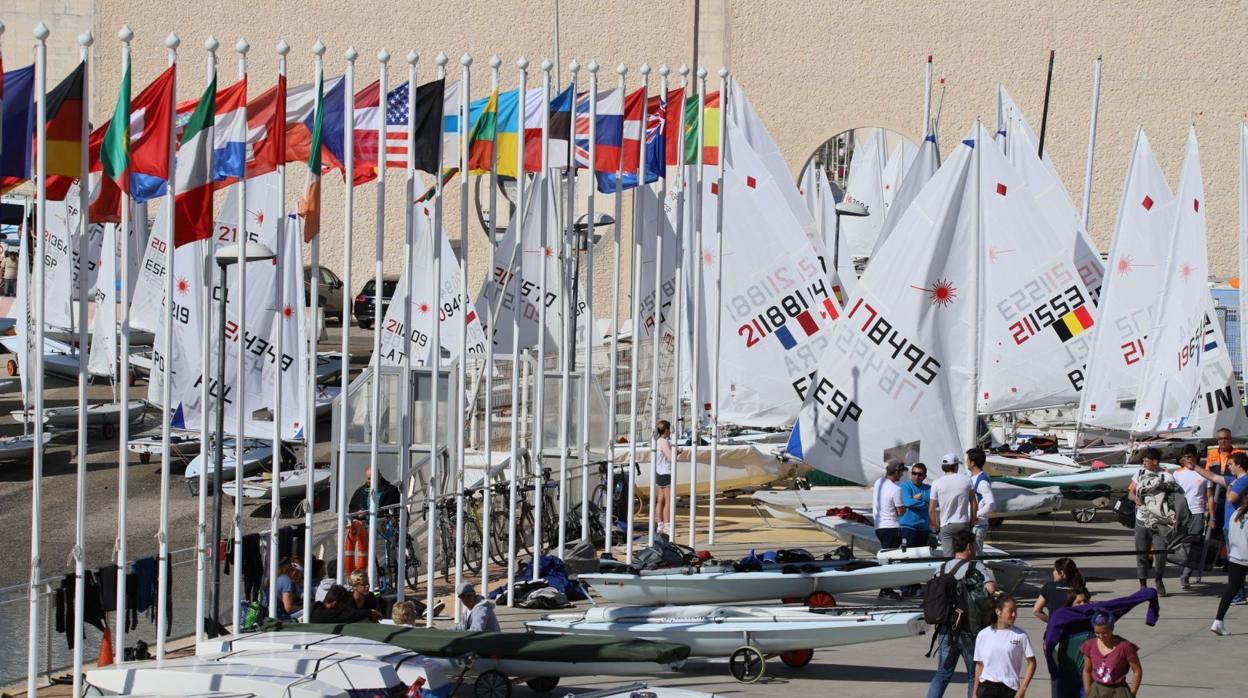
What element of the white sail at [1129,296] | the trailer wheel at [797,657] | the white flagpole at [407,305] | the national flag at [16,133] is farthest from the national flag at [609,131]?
the white sail at [1129,296]

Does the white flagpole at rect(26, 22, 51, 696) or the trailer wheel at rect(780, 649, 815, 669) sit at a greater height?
the white flagpole at rect(26, 22, 51, 696)

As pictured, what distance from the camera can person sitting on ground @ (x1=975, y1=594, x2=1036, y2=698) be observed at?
38.3 feet

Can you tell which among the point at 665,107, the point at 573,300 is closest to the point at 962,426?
the point at 665,107

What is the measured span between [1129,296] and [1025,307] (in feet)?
11.4

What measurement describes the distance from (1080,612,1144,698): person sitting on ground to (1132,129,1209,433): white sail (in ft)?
46.1

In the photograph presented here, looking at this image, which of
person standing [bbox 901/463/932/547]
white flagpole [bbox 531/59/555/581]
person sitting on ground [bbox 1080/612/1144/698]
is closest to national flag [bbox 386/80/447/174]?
white flagpole [bbox 531/59/555/581]

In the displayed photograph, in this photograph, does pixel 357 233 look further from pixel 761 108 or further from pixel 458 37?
pixel 761 108

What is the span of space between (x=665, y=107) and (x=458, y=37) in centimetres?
2485

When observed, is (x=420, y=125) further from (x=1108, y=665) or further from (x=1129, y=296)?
(x=1129, y=296)

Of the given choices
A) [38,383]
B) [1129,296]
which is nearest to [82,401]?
[38,383]

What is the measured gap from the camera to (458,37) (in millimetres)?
44281

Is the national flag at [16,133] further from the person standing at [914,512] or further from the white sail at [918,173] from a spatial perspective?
the white sail at [918,173]

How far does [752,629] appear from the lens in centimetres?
1412

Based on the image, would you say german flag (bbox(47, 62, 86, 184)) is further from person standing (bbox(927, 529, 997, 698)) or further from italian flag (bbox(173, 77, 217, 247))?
person standing (bbox(927, 529, 997, 698))
